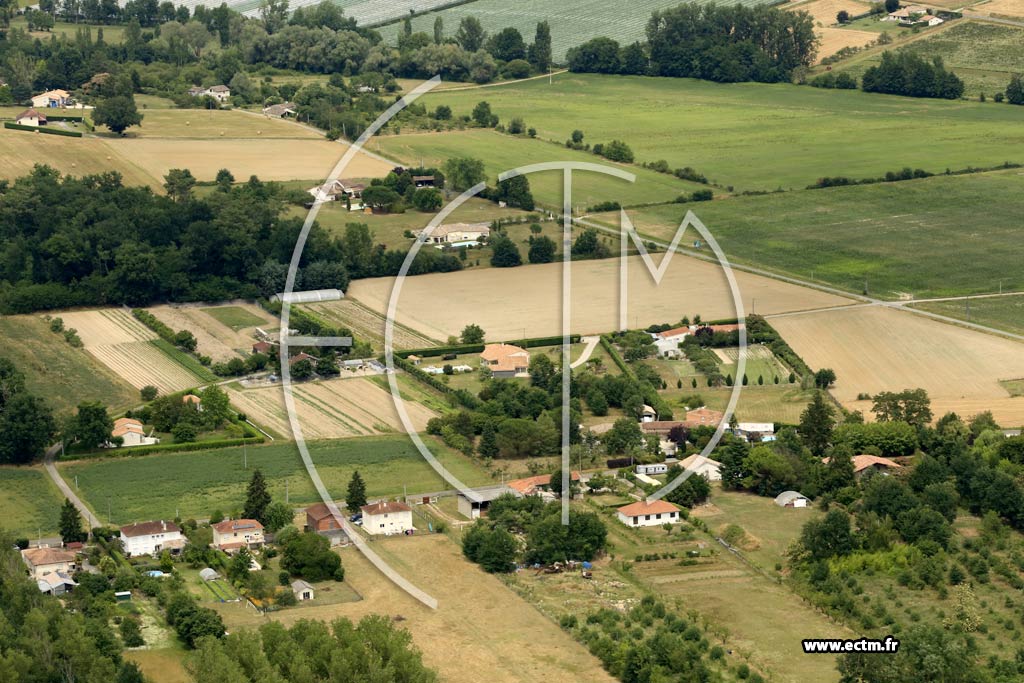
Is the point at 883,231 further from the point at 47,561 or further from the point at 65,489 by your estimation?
the point at 47,561

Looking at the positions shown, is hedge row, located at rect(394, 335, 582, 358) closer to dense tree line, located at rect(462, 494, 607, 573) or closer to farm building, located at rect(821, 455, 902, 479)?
farm building, located at rect(821, 455, 902, 479)

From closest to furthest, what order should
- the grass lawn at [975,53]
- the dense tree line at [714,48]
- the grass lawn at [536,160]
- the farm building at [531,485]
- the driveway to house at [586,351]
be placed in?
1. the farm building at [531,485]
2. the driveway to house at [586,351]
3. the grass lawn at [536,160]
4. the grass lawn at [975,53]
5. the dense tree line at [714,48]

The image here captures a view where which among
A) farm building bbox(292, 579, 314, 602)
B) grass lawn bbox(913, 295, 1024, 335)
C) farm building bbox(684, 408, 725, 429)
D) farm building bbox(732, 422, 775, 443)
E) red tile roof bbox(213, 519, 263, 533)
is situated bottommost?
farm building bbox(292, 579, 314, 602)

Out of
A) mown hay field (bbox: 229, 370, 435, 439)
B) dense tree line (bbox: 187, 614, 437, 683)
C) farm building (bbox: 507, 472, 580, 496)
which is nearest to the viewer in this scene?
dense tree line (bbox: 187, 614, 437, 683)

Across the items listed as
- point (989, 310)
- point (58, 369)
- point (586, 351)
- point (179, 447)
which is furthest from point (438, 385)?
point (989, 310)

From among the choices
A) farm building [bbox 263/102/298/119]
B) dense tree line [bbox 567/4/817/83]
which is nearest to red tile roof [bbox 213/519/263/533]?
farm building [bbox 263/102/298/119]

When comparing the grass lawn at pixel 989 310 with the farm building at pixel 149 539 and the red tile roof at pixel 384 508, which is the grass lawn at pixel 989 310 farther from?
the farm building at pixel 149 539

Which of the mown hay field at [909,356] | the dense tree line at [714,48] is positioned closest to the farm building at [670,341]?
the mown hay field at [909,356]

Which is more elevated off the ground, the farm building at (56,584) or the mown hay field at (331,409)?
the mown hay field at (331,409)
